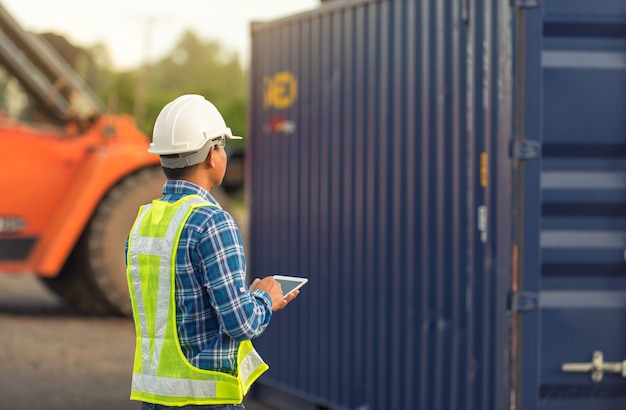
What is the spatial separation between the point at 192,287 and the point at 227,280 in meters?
0.12

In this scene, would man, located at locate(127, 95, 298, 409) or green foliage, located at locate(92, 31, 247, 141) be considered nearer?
man, located at locate(127, 95, 298, 409)

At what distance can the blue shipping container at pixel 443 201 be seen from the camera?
6.20 m

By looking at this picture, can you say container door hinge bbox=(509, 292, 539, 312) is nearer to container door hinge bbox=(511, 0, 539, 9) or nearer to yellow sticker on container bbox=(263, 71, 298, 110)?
container door hinge bbox=(511, 0, 539, 9)

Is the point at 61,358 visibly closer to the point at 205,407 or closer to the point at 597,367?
the point at 597,367

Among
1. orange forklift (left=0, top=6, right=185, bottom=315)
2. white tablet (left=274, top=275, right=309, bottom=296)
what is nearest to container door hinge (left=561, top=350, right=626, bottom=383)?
white tablet (left=274, top=275, right=309, bottom=296)

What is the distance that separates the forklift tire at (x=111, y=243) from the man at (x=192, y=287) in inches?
390

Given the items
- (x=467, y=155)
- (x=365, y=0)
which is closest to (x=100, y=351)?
(x=365, y=0)

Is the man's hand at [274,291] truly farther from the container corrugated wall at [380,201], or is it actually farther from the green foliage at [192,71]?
the green foliage at [192,71]

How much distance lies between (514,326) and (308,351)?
2.73 meters

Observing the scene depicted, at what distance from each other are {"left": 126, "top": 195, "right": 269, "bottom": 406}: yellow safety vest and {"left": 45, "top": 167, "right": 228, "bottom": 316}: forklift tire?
9.93 m

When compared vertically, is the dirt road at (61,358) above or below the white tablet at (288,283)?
below

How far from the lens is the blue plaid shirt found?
12.6ft

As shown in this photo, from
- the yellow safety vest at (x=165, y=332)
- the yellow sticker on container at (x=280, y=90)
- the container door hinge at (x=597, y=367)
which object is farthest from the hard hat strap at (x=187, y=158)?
the yellow sticker on container at (x=280, y=90)

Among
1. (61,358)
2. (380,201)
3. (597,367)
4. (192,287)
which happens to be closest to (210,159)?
(192,287)
